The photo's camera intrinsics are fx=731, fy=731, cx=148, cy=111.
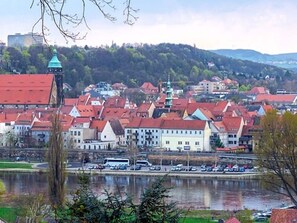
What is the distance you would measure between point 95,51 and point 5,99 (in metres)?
21.4

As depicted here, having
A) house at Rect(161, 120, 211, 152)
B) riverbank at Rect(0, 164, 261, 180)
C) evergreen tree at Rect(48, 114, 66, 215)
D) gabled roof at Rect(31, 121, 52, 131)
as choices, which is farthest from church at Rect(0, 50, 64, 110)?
evergreen tree at Rect(48, 114, 66, 215)

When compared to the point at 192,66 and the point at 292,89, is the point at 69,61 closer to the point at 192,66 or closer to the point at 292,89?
the point at 192,66

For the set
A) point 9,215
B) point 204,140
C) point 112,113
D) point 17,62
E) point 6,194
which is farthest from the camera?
point 17,62

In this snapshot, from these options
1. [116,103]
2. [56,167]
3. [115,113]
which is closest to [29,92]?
[115,113]

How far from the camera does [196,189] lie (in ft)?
57.0

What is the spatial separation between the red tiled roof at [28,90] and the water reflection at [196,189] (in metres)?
9.92

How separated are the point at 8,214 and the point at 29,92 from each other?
18738 millimetres

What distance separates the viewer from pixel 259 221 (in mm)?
12055

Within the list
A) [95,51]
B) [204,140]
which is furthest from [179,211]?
[95,51]

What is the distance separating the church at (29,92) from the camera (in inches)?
1187

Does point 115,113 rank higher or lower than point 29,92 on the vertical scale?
lower

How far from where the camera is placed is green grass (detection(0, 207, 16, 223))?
11.3 metres

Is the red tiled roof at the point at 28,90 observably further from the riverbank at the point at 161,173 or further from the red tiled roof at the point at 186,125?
the riverbank at the point at 161,173

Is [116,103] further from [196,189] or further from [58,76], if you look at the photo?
[196,189]
